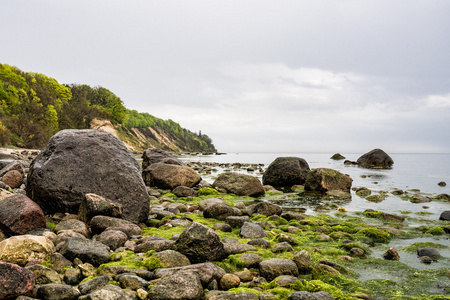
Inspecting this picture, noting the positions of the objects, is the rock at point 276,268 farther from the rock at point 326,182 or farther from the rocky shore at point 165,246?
the rock at point 326,182

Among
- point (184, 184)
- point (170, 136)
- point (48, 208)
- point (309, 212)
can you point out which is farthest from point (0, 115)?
point (170, 136)

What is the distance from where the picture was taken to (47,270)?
4.25 meters

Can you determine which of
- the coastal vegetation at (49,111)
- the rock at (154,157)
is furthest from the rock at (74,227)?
the coastal vegetation at (49,111)

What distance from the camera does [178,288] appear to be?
155 inches

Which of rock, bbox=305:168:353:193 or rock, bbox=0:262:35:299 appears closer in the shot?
rock, bbox=0:262:35:299

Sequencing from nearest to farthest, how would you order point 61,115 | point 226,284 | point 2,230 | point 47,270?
point 47,270, point 226,284, point 2,230, point 61,115

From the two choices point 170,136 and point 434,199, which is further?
point 170,136

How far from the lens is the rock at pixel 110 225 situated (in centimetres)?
654

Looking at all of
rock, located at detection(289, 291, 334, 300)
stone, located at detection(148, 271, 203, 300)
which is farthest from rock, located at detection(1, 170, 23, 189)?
rock, located at detection(289, 291, 334, 300)

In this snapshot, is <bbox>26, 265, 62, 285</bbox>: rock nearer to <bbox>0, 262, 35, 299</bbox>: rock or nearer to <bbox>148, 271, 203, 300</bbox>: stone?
<bbox>0, 262, 35, 299</bbox>: rock

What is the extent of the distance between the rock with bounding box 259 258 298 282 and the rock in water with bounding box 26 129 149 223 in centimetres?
437

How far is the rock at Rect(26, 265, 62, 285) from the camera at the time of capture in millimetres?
4109

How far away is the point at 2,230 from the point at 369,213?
12.3 m

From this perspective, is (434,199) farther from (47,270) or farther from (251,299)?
(47,270)
